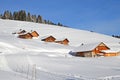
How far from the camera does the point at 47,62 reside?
4203 centimetres

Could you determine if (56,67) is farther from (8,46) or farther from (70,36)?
(70,36)

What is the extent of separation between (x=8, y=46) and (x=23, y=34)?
Answer: 33110 millimetres

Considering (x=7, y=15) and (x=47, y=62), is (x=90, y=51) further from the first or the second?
(x=7, y=15)

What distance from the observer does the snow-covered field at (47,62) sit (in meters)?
26.9

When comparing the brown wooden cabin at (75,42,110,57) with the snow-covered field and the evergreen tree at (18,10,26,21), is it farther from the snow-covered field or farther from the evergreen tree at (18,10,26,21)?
the evergreen tree at (18,10,26,21)

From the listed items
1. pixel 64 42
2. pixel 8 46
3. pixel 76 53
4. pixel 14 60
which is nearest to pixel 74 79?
pixel 14 60

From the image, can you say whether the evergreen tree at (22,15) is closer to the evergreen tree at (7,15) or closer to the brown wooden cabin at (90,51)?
the evergreen tree at (7,15)

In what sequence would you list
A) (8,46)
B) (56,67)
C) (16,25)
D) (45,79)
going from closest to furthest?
1. (45,79)
2. (56,67)
3. (8,46)
4. (16,25)

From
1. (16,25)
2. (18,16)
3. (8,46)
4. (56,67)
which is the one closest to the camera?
(56,67)

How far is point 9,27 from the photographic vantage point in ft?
421

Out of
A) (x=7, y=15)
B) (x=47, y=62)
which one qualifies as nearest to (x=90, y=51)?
(x=47, y=62)

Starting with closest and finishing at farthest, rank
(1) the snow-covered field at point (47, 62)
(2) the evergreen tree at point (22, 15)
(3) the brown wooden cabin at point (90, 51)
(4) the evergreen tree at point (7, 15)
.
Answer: (1) the snow-covered field at point (47, 62) < (3) the brown wooden cabin at point (90, 51) < (2) the evergreen tree at point (22, 15) < (4) the evergreen tree at point (7, 15)

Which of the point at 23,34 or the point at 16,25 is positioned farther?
the point at 16,25

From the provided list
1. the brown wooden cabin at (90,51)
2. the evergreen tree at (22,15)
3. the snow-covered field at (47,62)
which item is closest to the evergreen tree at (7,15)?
the evergreen tree at (22,15)
